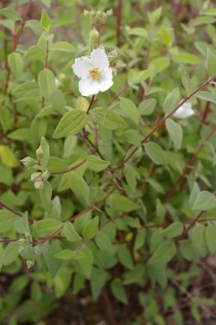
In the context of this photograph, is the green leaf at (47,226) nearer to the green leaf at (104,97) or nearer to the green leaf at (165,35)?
the green leaf at (104,97)

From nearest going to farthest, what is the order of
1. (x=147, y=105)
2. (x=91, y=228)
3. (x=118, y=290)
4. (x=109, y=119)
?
(x=109, y=119) < (x=91, y=228) < (x=147, y=105) < (x=118, y=290)

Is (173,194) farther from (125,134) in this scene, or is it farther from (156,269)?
(125,134)


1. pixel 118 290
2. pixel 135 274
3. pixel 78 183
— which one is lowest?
pixel 118 290

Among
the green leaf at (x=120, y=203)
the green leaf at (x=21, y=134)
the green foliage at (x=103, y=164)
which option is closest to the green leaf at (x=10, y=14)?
the green foliage at (x=103, y=164)

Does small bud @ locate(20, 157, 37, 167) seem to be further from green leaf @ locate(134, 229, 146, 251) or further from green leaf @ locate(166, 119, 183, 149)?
green leaf @ locate(134, 229, 146, 251)

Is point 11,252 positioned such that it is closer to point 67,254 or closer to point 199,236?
point 67,254

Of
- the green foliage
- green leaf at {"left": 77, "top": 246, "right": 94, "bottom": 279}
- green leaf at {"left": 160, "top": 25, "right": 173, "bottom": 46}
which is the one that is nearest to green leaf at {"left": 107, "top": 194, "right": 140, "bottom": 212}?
the green foliage

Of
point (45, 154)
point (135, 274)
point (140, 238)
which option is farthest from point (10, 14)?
point (135, 274)
